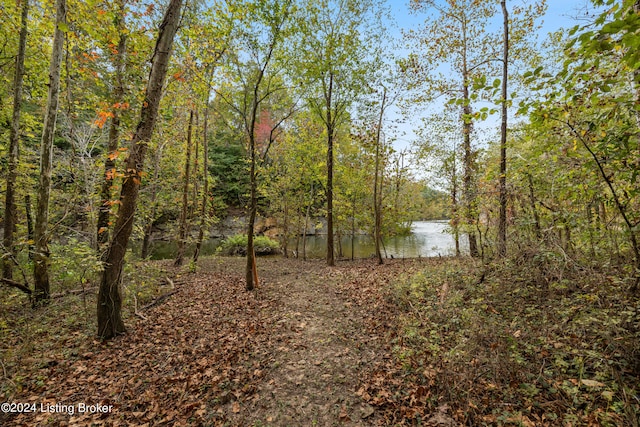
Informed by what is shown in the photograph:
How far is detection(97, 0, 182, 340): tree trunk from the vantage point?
4.82 metres

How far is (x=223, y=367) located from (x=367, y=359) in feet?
8.13

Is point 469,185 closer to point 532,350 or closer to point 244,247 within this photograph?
point 532,350

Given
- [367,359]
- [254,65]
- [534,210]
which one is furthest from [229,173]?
[534,210]

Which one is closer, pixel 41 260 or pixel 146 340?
pixel 146 340

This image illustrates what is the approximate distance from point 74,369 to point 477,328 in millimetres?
6846

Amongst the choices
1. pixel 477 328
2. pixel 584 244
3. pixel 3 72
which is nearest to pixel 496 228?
pixel 584 244

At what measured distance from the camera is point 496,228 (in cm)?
721

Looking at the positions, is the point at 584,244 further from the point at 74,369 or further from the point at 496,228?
the point at 74,369

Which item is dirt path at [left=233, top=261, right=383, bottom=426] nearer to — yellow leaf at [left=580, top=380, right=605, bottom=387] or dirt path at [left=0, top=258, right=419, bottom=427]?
dirt path at [left=0, top=258, right=419, bottom=427]

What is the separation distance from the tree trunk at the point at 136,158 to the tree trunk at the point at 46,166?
2.35 m

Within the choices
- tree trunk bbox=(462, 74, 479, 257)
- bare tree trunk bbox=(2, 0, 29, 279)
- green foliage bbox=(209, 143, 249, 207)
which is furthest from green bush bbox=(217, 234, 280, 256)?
tree trunk bbox=(462, 74, 479, 257)

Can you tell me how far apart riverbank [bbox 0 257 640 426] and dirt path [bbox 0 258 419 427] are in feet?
0.08

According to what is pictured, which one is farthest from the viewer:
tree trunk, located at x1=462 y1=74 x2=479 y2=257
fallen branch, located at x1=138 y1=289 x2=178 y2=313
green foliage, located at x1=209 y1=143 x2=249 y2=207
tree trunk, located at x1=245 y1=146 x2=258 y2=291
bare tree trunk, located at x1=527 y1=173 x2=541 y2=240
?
green foliage, located at x1=209 y1=143 x2=249 y2=207

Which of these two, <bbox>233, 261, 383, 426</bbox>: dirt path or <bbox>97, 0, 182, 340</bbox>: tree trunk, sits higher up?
<bbox>97, 0, 182, 340</bbox>: tree trunk
